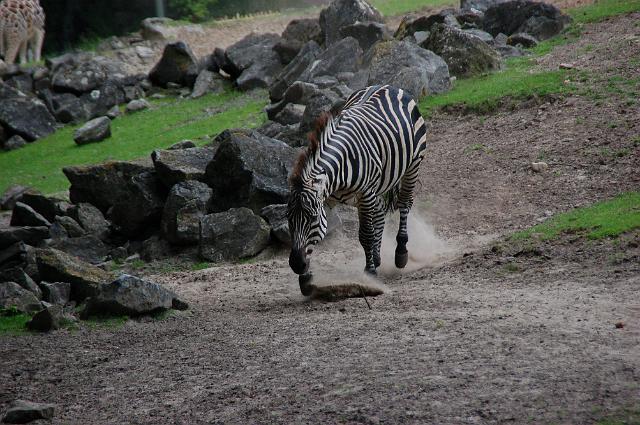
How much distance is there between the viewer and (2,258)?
12055mm

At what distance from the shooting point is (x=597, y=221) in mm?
9414

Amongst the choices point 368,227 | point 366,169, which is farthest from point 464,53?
point 366,169

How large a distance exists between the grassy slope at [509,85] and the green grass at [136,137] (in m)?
4.32

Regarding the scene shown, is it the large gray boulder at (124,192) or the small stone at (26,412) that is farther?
the large gray boulder at (124,192)

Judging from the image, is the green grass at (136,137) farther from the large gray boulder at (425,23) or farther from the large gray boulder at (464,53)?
the large gray boulder at (464,53)

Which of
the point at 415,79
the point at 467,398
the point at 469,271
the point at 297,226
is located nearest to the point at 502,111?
the point at 415,79

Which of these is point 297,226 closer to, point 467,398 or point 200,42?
point 467,398

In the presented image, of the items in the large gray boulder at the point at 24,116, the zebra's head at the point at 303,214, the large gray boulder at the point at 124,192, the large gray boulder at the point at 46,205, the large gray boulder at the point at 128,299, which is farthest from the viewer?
the large gray boulder at the point at 24,116

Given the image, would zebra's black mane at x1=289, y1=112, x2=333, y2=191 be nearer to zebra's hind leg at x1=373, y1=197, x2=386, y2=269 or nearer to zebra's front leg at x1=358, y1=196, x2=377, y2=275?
zebra's front leg at x1=358, y1=196, x2=377, y2=275

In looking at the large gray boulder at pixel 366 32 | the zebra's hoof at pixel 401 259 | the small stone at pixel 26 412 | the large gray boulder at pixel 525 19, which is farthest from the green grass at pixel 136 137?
the small stone at pixel 26 412

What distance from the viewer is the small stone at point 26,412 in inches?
239

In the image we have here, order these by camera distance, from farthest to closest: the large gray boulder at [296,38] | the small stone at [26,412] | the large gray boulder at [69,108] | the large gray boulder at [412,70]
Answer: the large gray boulder at [69,108] < the large gray boulder at [296,38] < the large gray boulder at [412,70] < the small stone at [26,412]

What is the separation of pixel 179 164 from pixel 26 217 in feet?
8.66

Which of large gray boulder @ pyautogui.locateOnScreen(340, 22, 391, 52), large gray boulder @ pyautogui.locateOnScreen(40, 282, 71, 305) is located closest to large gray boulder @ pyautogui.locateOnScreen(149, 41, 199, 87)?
large gray boulder @ pyautogui.locateOnScreen(340, 22, 391, 52)
